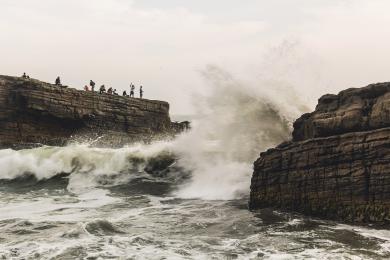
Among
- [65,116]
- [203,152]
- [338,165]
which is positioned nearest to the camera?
[338,165]

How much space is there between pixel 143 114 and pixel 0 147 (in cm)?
1275

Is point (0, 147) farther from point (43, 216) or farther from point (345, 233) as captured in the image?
point (345, 233)

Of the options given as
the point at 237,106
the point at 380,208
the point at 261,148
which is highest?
the point at 237,106

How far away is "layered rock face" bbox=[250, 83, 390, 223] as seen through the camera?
13227mm

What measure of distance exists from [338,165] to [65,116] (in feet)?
91.6

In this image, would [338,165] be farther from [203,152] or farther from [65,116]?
[65,116]

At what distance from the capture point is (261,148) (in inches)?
1016

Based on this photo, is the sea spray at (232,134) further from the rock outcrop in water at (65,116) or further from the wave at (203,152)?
the rock outcrop in water at (65,116)

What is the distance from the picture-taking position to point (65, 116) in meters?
37.9

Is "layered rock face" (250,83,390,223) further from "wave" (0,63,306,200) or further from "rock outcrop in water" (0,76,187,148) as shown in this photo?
"rock outcrop in water" (0,76,187,148)

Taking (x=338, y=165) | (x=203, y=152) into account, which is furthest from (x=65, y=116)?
(x=338, y=165)

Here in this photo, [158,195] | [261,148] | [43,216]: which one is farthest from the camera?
[261,148]

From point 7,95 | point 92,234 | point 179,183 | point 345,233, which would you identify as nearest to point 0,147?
point 7,95

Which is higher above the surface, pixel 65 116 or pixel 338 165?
pixel 65 116
